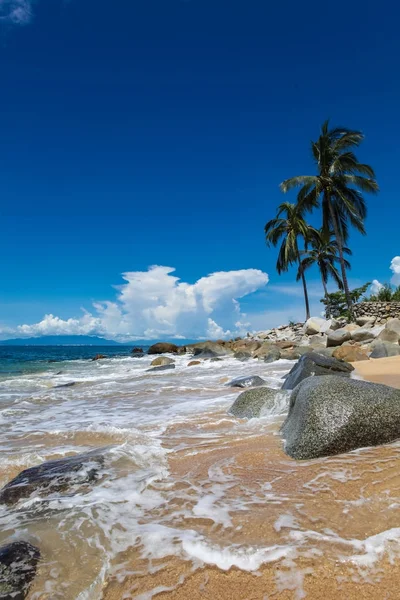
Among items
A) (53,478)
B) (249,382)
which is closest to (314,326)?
(249,382)

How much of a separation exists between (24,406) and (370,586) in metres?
8.68

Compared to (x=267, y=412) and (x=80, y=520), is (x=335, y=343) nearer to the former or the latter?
(x=267, y=412)

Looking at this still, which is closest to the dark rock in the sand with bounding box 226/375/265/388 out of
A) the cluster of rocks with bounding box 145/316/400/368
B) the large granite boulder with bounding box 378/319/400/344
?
the cluster of rocks with bounding box 145/316/400/368

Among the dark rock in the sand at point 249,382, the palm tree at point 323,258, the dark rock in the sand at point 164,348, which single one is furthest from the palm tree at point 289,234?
the dark rock in the sand at point 249,382

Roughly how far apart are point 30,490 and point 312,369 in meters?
5.87

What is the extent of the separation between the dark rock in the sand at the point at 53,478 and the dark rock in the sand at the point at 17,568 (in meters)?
0.88

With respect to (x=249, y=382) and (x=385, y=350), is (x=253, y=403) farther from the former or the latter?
(x=385, y=350)

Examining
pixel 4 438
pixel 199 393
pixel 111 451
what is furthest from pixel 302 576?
pixel 199 393

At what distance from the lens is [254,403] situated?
6082mm

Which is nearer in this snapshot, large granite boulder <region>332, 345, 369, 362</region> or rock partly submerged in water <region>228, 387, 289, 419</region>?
rock partly submerged in water <region>228, 387, 289, 419</region>

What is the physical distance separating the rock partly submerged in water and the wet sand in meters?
2.20

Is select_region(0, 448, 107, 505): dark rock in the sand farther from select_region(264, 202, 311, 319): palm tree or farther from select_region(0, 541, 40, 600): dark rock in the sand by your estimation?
select_region(264, 202, 311, 319): palm tree

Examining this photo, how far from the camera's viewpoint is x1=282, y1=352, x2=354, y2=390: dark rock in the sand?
24.3 ft

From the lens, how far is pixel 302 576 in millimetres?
1929
